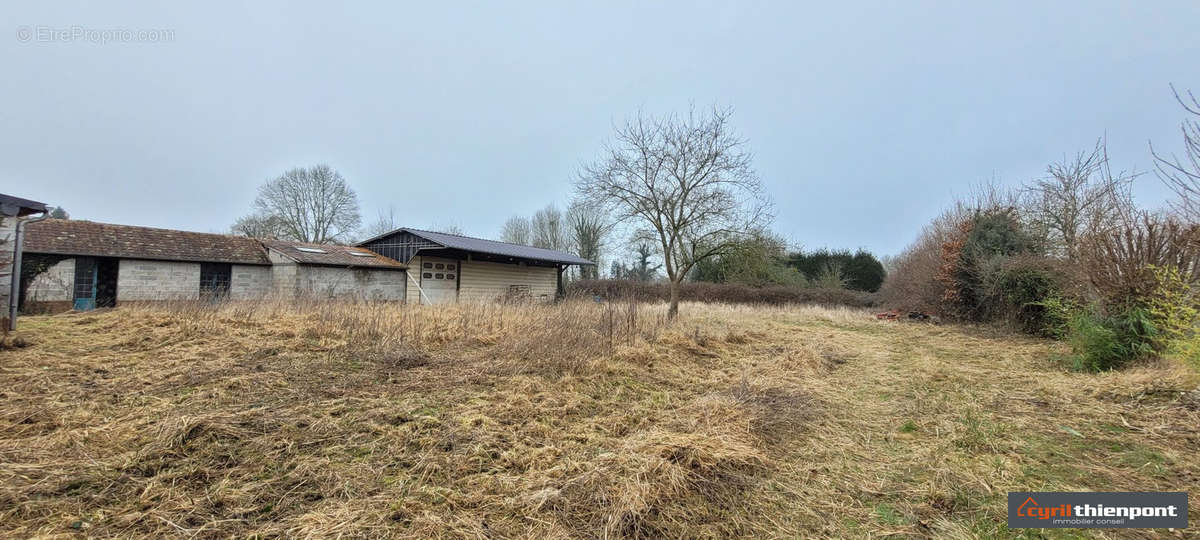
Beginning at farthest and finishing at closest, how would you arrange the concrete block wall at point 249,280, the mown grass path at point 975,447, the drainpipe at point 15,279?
the concrete block wall at point 249,280
the drainpipe at point 15,279
the mown grass path at point 975,447

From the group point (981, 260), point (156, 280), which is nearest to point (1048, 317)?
point (981, 260)

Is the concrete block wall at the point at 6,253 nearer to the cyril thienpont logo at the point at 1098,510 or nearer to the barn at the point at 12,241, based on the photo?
the barn at the point at 12,241

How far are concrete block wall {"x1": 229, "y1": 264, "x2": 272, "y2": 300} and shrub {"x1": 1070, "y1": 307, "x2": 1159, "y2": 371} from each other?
22.0 metres

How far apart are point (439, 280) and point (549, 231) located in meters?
18.5

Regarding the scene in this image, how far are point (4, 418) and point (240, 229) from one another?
3584 cm

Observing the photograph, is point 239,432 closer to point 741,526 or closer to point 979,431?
point 741,526

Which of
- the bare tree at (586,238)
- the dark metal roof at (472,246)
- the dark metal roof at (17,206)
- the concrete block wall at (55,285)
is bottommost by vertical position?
the concrete block wall at (55,285)

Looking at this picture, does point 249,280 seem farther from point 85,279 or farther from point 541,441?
point 541,441

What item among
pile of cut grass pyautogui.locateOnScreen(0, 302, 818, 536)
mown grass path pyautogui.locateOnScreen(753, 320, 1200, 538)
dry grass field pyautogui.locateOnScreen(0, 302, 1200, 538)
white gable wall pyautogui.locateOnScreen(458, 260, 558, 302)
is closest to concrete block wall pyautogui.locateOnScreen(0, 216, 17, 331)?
dry grass field pyautogui.locateOnScreen(0, 302, 1200, 538)

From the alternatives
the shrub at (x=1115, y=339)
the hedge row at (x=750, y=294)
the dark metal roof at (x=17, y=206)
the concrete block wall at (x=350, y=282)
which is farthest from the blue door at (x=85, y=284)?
the shrub at (x=1115, y=339)

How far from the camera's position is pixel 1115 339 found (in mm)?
5363

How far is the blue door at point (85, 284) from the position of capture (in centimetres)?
1240

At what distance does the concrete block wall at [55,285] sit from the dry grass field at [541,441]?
9.47m

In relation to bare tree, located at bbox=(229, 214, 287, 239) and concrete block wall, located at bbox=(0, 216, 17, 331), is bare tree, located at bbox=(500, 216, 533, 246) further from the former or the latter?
concrete block wall, located at bbox=(0, 216, 17, 331)
